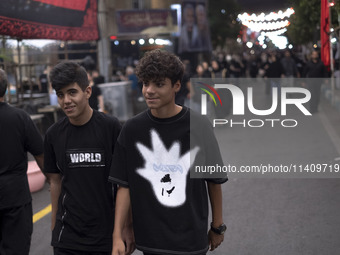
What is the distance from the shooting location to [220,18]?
56.2 meters

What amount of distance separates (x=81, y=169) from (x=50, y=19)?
828 cm

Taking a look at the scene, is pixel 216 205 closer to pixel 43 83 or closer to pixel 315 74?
pixel 43 83

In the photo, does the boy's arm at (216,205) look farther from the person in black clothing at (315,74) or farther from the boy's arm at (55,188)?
the person in black clothing at (315,74)

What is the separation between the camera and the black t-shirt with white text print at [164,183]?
313cm

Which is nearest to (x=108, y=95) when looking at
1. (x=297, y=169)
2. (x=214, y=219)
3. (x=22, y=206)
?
(x=297, y=169)

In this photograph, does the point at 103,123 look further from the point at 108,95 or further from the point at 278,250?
the point at 108,95

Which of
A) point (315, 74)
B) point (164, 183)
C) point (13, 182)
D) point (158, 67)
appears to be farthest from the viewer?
point (315, 74)

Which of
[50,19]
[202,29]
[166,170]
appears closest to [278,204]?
[166,170]

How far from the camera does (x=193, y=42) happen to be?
33.6 m

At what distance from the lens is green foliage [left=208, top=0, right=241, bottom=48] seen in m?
54.9

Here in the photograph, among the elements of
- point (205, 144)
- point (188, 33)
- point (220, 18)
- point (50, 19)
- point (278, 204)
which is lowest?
point (278, 204)

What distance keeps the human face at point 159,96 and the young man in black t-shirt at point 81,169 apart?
0.68 metres

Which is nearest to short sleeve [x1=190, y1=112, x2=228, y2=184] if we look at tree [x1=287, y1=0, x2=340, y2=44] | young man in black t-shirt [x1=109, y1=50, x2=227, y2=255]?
young man in black t-shirt [x1=109, y1=50, x2=227, y2=255]

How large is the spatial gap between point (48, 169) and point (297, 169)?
7.59m
